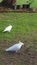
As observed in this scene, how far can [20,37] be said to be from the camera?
25.6 ft

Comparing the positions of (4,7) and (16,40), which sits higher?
(4,7)

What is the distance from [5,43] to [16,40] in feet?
1.47

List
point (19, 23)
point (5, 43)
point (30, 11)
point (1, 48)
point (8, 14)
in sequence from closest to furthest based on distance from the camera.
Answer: point (1, 48)
point (5, 43)
point (19, 23)
point (8, 14)
point (30, 11)

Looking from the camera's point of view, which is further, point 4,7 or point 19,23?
point 4,7

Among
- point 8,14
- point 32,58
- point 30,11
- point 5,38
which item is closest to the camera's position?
point 32,58

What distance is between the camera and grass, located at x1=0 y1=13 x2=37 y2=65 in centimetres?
602

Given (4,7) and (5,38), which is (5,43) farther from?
(4,7)

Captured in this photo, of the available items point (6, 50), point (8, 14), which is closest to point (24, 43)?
point (6, 50)

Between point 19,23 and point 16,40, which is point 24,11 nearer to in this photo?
point 19,23

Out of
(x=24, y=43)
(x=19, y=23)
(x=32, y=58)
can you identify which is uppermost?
(x=19, y=23)

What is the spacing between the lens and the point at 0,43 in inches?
282

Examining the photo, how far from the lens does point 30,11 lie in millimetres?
12023

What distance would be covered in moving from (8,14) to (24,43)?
4299mm

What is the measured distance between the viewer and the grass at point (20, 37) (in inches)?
237
